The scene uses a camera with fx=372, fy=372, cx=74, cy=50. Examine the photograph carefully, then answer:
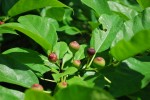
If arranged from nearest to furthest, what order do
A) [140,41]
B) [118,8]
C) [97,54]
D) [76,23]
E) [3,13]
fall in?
[140,41] < [97,54] < [118,8] < [3,13] < [76,23]

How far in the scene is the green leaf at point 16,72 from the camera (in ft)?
4.70

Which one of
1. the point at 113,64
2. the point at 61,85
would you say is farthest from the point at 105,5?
the point at 61,85

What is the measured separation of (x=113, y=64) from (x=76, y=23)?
2.87 ft

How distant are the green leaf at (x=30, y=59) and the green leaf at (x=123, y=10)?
462 mm

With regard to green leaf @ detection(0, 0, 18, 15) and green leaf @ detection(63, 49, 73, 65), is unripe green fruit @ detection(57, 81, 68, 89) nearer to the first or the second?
green leaf @ detection(63, 49, 73, 65)

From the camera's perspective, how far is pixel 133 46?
126 cm

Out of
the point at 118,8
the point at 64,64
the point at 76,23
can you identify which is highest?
the point at 118,8

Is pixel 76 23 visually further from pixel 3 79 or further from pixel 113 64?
pixel 3 79

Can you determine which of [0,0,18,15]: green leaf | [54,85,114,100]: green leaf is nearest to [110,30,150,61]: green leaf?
[54,85,114,100]: green leaf

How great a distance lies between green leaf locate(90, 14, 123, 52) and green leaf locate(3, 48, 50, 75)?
0.24 meters

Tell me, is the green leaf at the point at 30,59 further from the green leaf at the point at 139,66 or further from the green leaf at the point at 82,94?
the green leaf at the point at 82,94

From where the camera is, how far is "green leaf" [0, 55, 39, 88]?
1.43m

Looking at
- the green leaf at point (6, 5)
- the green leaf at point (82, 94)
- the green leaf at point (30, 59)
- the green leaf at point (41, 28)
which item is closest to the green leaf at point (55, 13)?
the green leaf at point (6, 5)

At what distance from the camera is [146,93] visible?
4.50 ft
